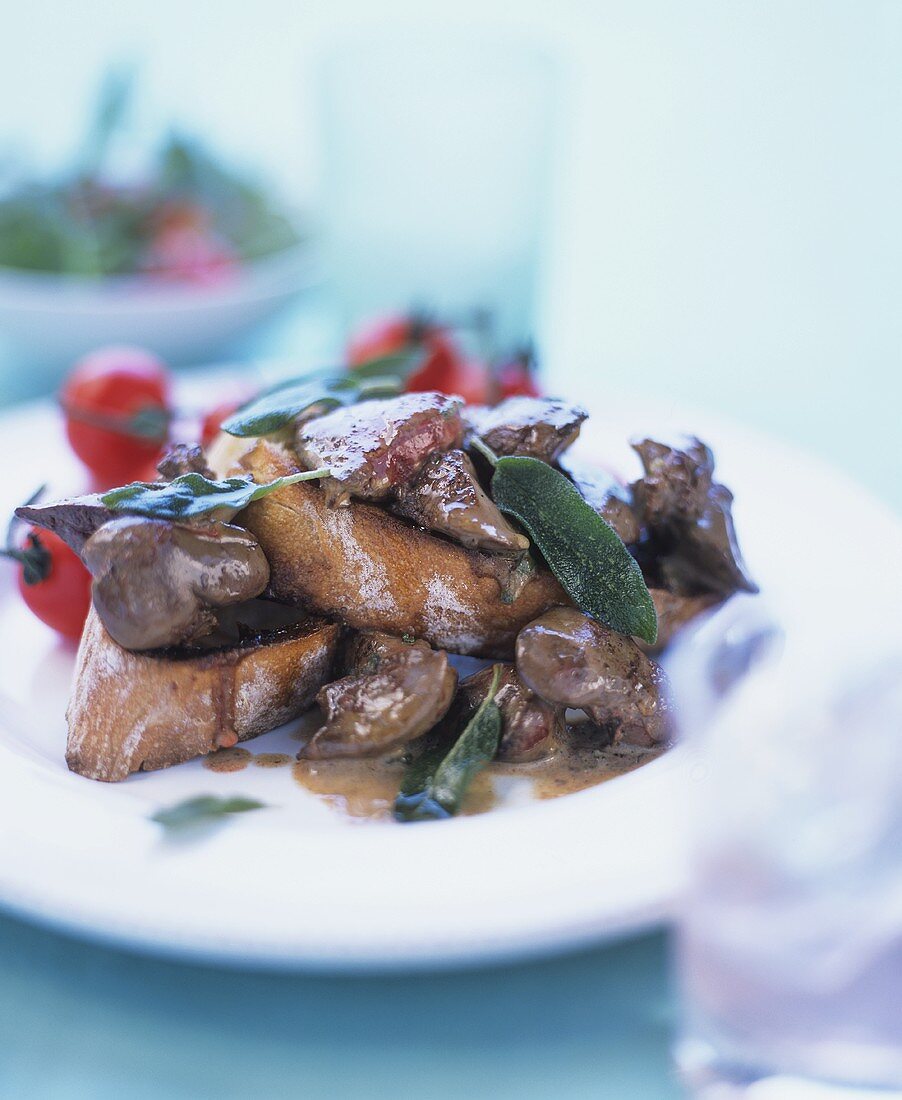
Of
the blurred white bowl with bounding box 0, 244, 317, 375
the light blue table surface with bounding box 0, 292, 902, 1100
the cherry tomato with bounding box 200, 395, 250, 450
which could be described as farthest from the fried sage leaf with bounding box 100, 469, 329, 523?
the blurred white bowl with bounding box 0, 244, 317, 375

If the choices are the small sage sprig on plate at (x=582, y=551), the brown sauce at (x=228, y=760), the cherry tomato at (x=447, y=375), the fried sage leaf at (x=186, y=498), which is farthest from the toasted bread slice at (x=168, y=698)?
the cherry tomato at (x=447, y=375)

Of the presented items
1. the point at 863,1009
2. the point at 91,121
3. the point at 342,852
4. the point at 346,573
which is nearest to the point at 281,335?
the point at 91,121

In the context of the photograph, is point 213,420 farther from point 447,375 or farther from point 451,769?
point 451,769

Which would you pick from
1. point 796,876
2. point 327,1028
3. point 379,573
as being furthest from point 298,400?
point 796,876

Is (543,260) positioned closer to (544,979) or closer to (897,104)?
(897,104)

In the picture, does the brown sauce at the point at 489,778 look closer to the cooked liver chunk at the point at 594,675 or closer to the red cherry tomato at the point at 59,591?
the cooked liver chunk at the point at 594,675

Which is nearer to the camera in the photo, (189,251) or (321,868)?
(321,868)
